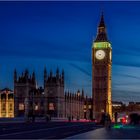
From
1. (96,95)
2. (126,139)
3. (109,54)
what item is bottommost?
(126,139)

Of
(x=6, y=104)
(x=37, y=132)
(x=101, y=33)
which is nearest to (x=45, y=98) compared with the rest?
(x=6, y=104)

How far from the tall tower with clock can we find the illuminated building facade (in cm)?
1969

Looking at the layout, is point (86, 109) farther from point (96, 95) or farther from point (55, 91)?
point (55, 91)

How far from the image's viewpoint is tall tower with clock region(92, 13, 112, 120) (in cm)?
12088

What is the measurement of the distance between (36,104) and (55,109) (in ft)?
18.6

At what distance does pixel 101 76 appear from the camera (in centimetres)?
12369

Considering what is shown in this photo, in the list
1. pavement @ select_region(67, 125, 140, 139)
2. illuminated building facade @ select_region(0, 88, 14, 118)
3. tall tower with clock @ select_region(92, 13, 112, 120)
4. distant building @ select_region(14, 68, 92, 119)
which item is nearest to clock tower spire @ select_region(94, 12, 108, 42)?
tall tower with clock @ select_region(92, 13, 112, 120)

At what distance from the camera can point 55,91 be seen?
354 ft

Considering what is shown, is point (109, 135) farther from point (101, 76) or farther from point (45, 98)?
point (101, 76)

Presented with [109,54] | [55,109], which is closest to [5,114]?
[55,109]

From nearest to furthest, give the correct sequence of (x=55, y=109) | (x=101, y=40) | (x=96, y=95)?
(x=55, y=109), (x=96, y=95), (x=101, y=40)

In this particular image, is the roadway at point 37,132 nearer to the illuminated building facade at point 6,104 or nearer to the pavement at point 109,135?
the pavement at point 109,135

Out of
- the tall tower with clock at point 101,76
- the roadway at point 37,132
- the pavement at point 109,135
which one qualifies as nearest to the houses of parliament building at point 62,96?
the tall tower with clock at point 101,76

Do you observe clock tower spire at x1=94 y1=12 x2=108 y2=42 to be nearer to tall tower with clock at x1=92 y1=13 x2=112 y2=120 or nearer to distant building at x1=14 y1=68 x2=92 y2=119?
tall tower with clock at x1=92 y1=13 x2=112 y2=120
